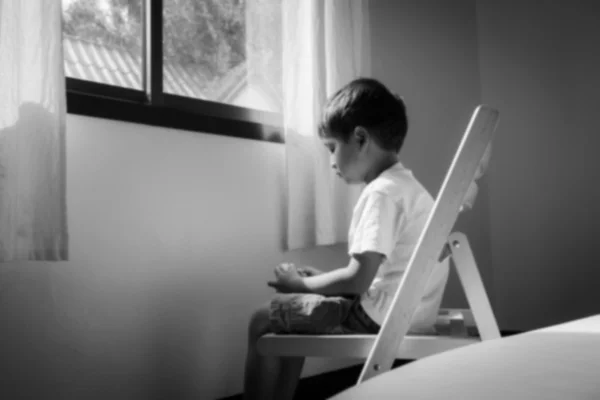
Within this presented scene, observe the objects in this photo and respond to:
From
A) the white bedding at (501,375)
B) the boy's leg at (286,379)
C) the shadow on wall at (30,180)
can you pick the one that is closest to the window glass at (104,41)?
the shadow on wall at (30,180)

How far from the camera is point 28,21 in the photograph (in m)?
1.32

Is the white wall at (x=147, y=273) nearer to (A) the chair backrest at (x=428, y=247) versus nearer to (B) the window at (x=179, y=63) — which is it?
(B) the window at (x=179, y=63)

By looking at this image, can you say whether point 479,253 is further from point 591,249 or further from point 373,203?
point 373,203

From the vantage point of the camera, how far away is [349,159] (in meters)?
1.56

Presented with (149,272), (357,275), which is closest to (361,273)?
(357,275)

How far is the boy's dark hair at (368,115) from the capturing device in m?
1.55

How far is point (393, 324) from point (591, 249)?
2.00m

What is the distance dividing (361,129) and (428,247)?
1.65ft

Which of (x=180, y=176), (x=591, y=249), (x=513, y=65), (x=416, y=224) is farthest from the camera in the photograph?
(x=513, y=65)

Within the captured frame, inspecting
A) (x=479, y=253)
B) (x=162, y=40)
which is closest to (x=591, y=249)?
(x=479, y=253)

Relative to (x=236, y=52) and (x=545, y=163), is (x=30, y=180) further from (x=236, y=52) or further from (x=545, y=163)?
(x=545, y=163)

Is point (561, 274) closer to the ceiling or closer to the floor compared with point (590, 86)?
closer to the floor

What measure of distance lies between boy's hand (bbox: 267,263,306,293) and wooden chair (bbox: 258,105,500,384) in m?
0.15

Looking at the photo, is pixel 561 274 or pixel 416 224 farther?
pixel 561 274
